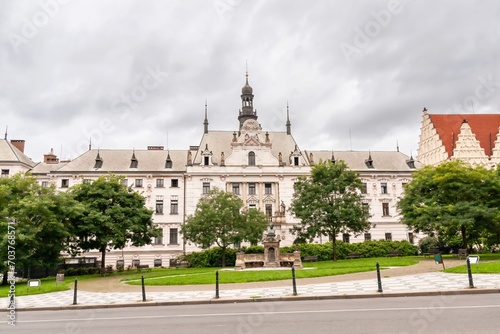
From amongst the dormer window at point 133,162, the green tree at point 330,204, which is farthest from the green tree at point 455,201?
the dormer window at point 133,162

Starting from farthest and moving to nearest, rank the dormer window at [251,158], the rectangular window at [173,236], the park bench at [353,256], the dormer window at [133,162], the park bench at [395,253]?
the dormer window at [133,162], the dormer window at [251,158], the rectangular window at [173,236], the park bench at [395,253], the park bench at [353,256]

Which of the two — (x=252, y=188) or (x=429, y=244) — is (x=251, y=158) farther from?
(x=429, y=244)

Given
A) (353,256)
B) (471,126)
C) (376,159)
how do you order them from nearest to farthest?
(353,256)
(376,159)
(471,126)

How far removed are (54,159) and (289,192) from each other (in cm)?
3563

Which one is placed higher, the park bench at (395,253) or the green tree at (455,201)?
the green tree at (455,201)

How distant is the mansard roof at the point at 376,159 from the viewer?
59.7 meters

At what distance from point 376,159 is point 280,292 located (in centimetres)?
4752

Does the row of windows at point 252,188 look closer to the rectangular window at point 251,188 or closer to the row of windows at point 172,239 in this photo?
the rectangular window at point 251,188

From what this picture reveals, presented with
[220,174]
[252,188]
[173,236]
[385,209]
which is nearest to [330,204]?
[252,188]

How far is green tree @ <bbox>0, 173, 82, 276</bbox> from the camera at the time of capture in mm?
29375

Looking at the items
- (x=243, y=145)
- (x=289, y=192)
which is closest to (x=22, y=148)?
(x=243, y=145)

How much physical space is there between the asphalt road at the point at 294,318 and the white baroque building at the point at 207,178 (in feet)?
125

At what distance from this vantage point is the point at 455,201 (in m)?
35.7

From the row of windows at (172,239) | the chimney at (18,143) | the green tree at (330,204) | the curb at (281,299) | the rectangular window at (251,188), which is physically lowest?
the curb at (281,299)
